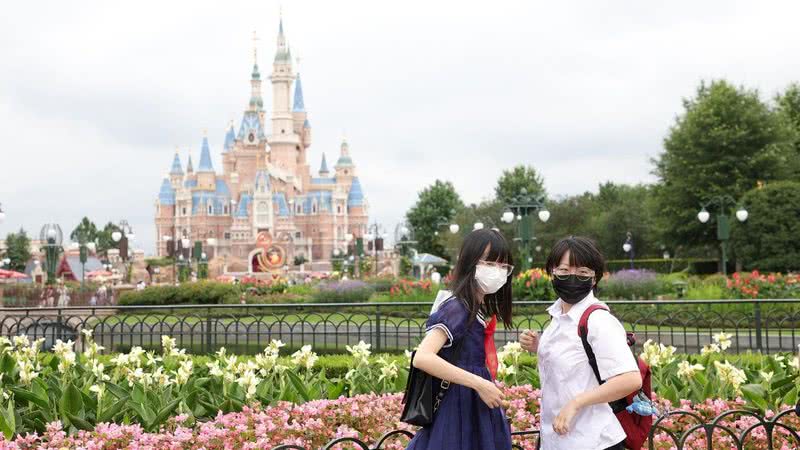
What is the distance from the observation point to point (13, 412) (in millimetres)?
5742

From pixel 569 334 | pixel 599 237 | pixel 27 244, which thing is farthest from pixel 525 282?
pixel 27 244

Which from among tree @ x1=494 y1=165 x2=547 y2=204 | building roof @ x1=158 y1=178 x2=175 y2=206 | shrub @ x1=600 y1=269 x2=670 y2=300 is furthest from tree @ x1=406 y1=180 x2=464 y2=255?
shrub @ x1=600 y1=269 x2=670 y2=300

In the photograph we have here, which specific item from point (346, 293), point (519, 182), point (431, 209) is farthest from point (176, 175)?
point (346, 293)

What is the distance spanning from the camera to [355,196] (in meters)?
126

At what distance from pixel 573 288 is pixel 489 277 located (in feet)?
1.29

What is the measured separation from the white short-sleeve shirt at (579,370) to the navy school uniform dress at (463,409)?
0.88 feet

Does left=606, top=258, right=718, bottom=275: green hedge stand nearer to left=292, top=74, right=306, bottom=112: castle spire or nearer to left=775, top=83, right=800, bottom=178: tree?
left=775, top=83, right=800, bottom=178: tree

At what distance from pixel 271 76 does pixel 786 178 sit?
99876 mm

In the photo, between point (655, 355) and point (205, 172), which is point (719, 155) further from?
point (205, 172)

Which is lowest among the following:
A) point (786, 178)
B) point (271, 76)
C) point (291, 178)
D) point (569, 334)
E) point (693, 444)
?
point (693, 444)

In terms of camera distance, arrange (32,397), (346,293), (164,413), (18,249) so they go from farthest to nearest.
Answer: (18,249) < (346,293) < (32,397) < (164,413)

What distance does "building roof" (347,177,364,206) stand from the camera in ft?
413

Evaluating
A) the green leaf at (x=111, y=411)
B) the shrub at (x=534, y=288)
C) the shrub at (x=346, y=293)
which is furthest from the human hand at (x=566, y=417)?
the shrub at (x=346, y=293)

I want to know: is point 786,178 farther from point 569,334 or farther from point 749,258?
point 569,334
